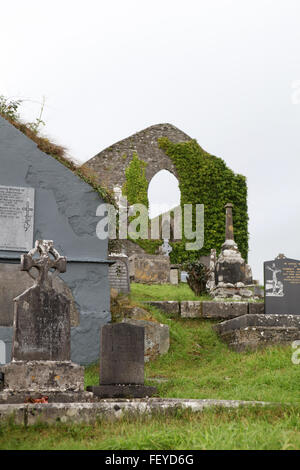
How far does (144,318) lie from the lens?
1057 cm

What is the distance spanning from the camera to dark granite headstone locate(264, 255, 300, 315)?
11836 millimetres

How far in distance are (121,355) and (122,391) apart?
499 millimetres

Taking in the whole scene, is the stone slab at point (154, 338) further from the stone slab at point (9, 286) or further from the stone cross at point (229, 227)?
the stone cross at point (229, 227)

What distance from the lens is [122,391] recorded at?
23.3ft

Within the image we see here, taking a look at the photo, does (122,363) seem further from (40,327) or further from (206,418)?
(206,418)

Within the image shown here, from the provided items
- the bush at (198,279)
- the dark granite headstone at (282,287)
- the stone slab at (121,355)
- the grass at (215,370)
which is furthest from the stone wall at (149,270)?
the stone slab at (121,355)

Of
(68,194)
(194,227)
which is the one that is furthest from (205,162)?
(68,194)

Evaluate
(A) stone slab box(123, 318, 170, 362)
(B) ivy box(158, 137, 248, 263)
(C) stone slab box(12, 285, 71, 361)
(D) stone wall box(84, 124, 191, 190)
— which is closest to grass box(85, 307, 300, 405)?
(A) stone slab box(123, 318, 170, 362)

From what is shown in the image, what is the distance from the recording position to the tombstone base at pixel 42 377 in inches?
245

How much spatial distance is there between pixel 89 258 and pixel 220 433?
6.65 m

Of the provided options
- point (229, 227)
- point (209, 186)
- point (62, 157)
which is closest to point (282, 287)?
point (229, 227)

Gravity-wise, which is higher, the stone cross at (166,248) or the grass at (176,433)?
the stone cross at (166,248)

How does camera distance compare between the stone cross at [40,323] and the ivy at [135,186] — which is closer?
the stone cross at [40,323]

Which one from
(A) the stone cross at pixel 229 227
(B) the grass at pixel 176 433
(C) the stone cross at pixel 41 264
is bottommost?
(B) the grass at pixel 176 433
